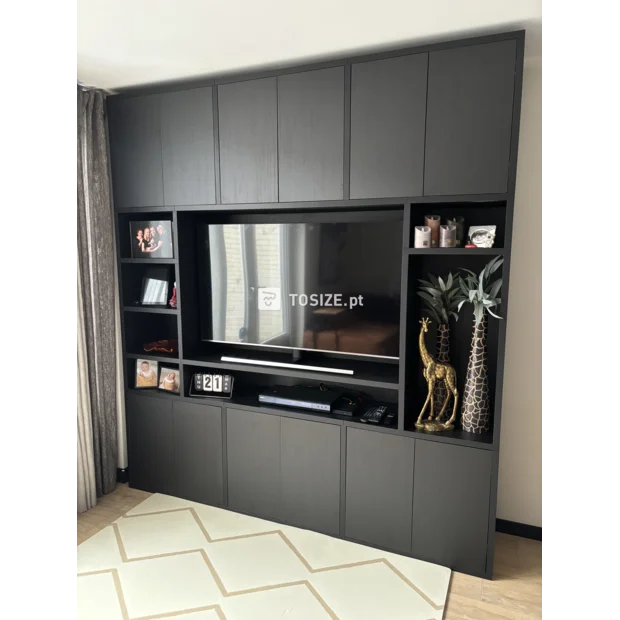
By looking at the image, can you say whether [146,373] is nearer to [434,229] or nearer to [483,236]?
[434,229]

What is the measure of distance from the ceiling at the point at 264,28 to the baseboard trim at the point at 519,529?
7.73 ft

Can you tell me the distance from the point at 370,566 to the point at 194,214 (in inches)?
83.4

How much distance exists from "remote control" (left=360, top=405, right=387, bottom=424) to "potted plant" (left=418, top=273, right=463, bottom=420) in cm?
24

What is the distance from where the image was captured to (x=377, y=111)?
2.29 meters

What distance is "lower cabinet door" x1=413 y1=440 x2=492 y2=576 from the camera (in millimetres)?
2293

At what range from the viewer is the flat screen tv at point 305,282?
2.53 meters

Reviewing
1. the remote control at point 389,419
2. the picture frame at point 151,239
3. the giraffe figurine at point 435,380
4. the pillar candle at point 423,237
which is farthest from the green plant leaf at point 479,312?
the picture frame at point 151,239

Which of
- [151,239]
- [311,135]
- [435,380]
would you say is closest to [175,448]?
[151,239]

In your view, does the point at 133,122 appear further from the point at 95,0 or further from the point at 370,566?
the point at 370,566

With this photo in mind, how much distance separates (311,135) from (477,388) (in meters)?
1.46
